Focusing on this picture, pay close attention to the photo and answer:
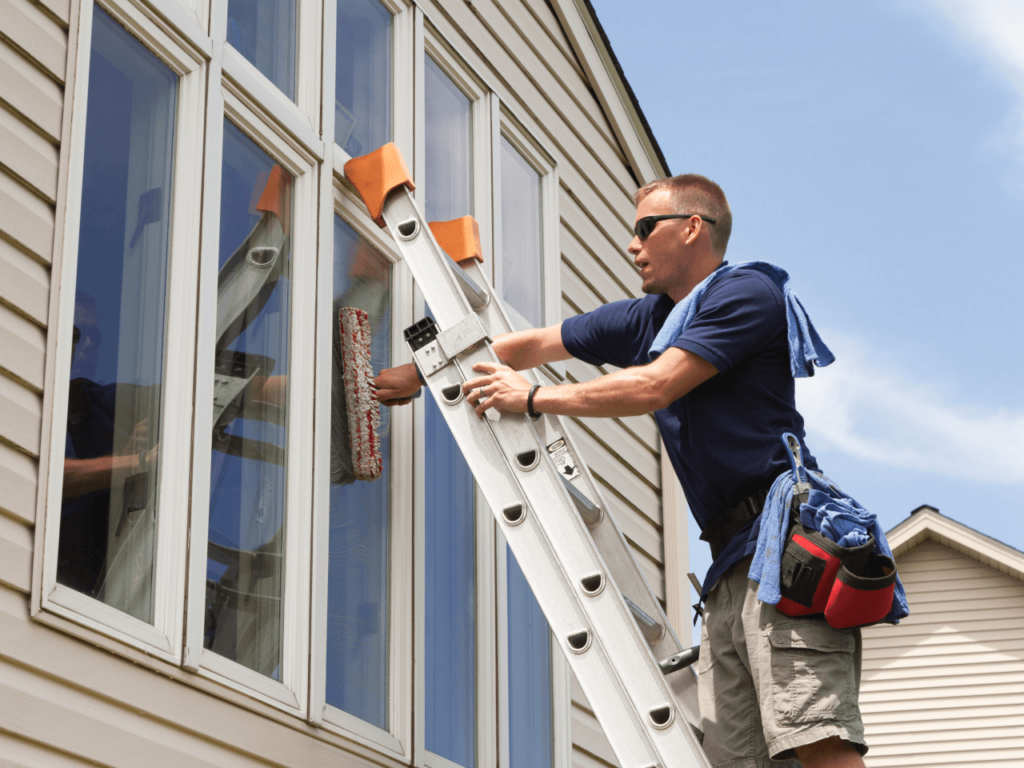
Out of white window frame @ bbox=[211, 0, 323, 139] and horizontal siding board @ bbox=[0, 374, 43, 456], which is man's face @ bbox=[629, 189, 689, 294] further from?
horizontal siding board @ bbox=[0, 374, 43, 456]

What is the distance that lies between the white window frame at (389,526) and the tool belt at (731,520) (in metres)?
0.96

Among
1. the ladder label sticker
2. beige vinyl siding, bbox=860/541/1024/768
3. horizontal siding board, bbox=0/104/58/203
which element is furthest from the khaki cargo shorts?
beige vinyl siding, bbox=860/541/1024/768

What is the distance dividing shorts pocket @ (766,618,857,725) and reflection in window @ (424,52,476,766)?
126 centimetres

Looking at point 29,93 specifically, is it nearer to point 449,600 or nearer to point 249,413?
point 249,413

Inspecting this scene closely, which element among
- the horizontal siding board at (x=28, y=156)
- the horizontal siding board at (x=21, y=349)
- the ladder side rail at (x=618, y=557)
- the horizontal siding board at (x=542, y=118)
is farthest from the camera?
the horizontal siding board at (x=542, y=118)

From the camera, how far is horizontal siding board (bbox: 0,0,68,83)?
9.04ft

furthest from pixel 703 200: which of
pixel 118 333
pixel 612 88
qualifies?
pixel 612 88

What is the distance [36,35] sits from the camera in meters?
2.81

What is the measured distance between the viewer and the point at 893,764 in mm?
13930

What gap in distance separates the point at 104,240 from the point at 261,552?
2.92 feet

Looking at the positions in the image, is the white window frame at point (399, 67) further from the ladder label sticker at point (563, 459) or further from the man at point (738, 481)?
the man at point (738, 481)

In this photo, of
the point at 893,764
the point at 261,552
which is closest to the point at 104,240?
the point at 261,552

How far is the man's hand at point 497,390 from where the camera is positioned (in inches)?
130

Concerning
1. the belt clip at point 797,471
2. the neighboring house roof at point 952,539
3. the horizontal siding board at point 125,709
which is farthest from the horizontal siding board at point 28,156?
the neighboring house roof at point 952,539
